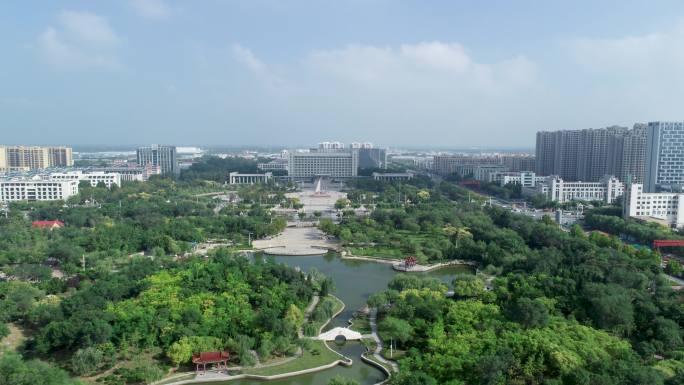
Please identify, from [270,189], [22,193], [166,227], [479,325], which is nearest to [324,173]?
[270,189]

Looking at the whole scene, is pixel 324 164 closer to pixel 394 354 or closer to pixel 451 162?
pixel 451 162

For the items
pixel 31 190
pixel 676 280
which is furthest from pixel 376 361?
pixel 31 190

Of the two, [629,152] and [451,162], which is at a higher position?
[629,152]

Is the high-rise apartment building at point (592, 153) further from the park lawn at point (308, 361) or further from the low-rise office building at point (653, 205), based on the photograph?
the park lawn at point (308, 361)

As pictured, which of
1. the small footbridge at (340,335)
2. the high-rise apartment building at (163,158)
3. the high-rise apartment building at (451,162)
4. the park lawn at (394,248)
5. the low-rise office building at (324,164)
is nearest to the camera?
the small footbridge at (340,335)

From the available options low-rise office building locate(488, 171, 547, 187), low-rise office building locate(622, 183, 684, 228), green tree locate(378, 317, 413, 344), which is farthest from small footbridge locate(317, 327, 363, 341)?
low-rise office building locate(488, 171, 547, 187)

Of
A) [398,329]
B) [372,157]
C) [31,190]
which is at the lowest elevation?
[398,329]

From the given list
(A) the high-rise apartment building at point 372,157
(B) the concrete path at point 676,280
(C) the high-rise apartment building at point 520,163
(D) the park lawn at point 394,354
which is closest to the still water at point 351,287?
(D) the park lawn at point 394,354
